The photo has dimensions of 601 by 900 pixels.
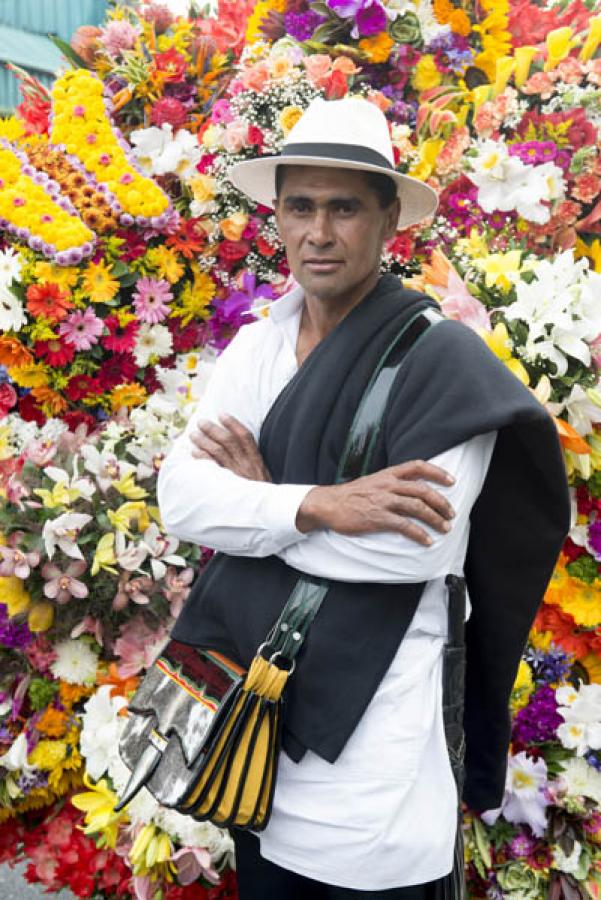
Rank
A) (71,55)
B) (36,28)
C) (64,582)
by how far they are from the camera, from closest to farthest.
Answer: (64,582)
(71,55)
(36,28)

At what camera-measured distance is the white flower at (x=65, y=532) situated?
2676 mm

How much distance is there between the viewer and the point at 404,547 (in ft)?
5.32

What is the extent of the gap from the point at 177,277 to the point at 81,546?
1172 mm

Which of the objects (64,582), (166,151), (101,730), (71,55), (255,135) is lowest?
(101,730)

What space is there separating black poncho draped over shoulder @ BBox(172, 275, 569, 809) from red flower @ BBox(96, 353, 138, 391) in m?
1.69

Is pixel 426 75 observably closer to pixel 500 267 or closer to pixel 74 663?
pixel 500 267

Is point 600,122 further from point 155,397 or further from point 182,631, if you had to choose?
point 182,631

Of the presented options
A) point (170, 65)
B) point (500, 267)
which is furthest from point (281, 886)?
point (170, 65)

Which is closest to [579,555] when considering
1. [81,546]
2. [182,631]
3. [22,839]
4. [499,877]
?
[499,877]

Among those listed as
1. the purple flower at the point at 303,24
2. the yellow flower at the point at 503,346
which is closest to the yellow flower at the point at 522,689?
the yellow flower at the point at 503,346

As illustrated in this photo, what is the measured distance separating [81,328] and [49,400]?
1.03 ft

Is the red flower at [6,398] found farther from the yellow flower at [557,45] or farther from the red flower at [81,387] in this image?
the yellow flower at [557,45]

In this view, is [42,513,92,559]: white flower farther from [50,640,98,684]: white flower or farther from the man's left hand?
the man's left hand

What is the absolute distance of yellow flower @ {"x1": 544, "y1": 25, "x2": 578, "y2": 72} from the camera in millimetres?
3139
